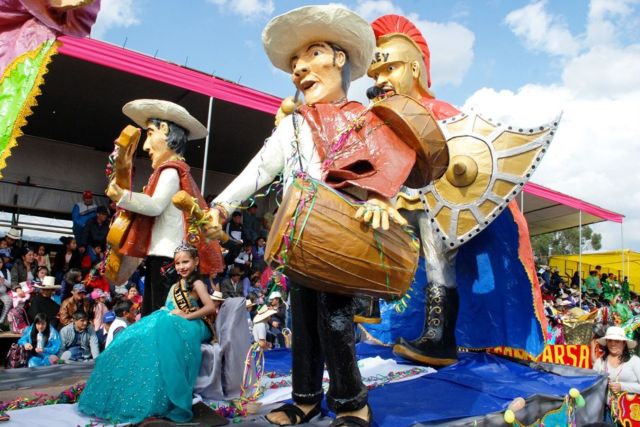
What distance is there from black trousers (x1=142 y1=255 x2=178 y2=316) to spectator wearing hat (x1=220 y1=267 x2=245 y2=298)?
14.7 feet

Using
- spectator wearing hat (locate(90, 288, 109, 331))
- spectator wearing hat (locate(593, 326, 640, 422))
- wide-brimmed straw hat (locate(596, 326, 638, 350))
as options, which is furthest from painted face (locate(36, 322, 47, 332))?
wide-brimmed straw hat (locate(596, 326, 638, 350))

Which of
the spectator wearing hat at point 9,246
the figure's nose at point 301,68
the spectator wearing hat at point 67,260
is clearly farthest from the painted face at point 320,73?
the spectator wearing hat at point 67,260

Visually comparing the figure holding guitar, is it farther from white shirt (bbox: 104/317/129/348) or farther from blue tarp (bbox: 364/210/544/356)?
white shirt (bbox: 104/317/129/348)

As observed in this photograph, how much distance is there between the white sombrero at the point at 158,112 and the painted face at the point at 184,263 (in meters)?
0.91

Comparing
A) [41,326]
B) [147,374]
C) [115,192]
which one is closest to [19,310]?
[41,326]

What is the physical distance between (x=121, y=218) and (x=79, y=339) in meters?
3.03

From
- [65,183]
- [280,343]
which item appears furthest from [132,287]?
[65,183]

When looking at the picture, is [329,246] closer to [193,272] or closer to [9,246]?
[193,272]

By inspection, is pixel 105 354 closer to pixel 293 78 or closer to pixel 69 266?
pixel 293 78

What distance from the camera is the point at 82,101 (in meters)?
8.34

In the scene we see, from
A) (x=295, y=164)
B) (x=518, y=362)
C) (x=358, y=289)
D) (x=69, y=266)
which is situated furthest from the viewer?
(x=69, y=266)

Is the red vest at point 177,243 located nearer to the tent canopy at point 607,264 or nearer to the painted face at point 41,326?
the painted face at point 41,326

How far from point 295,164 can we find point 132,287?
17.0 ft

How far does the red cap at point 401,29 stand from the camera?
3.92 metres
